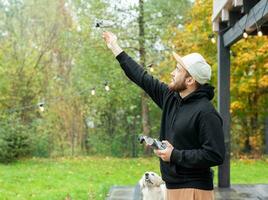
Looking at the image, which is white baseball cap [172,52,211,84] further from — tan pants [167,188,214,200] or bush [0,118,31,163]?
bush [0,118,31,163]

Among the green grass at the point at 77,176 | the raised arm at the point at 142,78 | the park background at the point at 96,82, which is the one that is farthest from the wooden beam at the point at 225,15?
the park background at the point at 96,82

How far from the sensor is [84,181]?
26.6ft

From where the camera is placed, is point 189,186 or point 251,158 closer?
point 189,186

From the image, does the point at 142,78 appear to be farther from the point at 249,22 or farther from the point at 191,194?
the point at 249,22

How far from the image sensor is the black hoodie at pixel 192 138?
2.29 metres

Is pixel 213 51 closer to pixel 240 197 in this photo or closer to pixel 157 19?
pixel 157 19

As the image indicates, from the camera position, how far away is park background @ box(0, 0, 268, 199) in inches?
429

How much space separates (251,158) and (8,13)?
21.9ft

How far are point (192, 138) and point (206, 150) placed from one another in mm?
103

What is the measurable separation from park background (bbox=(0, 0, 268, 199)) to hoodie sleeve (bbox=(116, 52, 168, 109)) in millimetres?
6631

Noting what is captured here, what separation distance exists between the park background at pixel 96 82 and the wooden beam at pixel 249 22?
361 cm

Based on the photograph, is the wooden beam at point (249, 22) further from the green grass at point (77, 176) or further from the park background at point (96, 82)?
the park background at point (96, 82)

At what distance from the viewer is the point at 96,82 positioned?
11953 mm

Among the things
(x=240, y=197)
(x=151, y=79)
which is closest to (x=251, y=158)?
(x=240, y=197)
